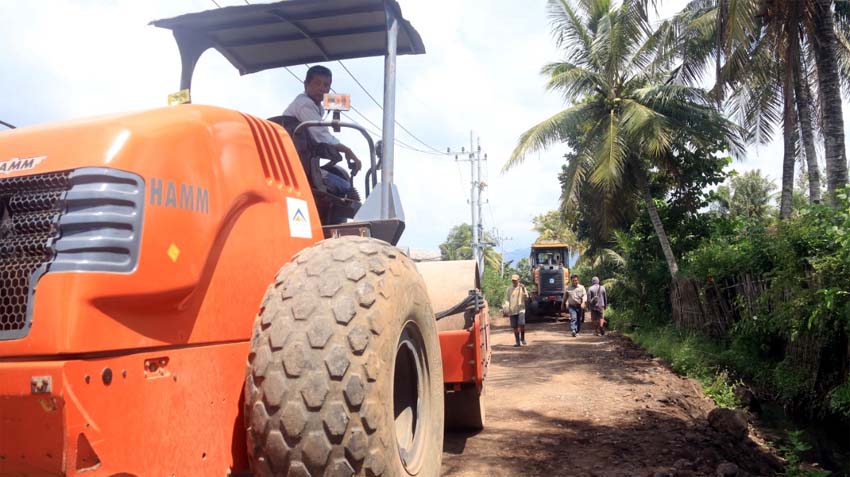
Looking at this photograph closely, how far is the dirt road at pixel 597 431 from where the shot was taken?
570 centimetres

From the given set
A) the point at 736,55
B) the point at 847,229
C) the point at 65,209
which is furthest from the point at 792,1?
the point at 65,209

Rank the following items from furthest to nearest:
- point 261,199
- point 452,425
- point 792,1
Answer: point 792,1
point 452,425
point 261,199

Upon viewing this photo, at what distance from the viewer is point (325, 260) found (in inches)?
101

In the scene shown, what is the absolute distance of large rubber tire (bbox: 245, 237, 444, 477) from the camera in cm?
221

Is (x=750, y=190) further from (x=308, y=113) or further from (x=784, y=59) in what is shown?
(x=308, y=113)

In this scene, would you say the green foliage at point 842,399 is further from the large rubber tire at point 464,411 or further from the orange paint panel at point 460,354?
the orange paint panel at point 460,354

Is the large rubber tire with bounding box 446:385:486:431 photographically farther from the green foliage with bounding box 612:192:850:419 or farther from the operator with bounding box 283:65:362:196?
the green foliage with bounding box 612:192:850:419

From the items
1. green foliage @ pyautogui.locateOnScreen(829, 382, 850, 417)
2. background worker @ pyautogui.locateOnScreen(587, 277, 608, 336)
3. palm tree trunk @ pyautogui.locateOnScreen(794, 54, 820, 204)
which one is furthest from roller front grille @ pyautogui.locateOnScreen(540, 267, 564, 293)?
green foliage @ pyautogui.locateOnScreen(829, 382, 850, 417)

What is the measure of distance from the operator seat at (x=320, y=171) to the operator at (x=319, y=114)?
3 cm

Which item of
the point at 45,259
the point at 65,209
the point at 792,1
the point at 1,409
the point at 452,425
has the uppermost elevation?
the point at 792,1

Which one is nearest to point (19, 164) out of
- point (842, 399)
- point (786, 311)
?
point (842, 399)

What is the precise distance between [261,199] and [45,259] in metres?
0.94

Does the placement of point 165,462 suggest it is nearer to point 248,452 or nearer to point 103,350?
point 248,452

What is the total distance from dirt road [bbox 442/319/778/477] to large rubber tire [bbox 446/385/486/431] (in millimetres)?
118
